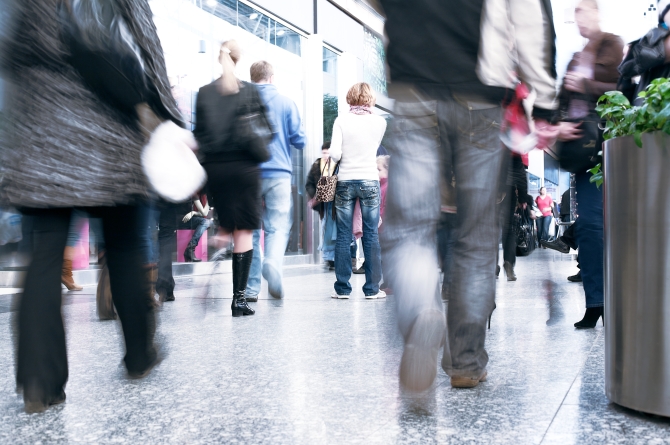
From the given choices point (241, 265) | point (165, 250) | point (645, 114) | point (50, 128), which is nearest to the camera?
point (645, 114)

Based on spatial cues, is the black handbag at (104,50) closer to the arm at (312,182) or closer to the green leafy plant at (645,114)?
the green leafy plant at (645,114)

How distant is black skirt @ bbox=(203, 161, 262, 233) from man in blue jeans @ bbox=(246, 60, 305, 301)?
1.21 m

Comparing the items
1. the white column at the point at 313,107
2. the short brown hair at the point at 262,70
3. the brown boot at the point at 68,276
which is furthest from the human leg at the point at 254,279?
the white column at the point at 313,107

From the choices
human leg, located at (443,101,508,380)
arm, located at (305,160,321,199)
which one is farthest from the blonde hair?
arm, located at (305,160,321,199)

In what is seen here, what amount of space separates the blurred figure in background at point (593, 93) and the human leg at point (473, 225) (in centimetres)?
172

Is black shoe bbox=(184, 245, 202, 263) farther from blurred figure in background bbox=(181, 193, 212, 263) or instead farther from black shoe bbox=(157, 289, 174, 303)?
black shoe bbox=(157, 289, 174, 303)

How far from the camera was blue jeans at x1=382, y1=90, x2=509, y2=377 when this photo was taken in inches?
103

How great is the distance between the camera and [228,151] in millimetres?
4844

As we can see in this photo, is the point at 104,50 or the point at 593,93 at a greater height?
the point at 593,93

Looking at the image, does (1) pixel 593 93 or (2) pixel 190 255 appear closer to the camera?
(1) pixel 593 93

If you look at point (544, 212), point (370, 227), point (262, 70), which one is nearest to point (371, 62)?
point (544, 212)

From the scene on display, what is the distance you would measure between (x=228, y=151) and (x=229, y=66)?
60cm

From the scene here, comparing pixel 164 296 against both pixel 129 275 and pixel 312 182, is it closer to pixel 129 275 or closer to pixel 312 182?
pixel 129 275

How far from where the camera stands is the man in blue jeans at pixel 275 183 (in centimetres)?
621
